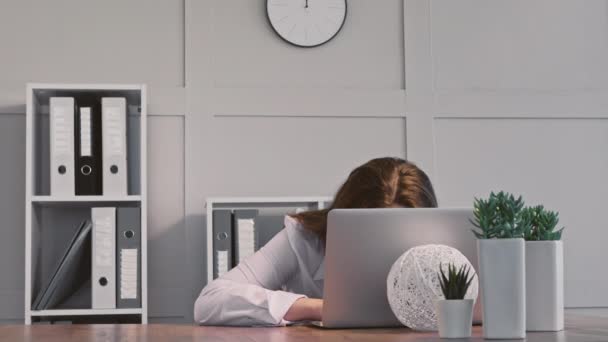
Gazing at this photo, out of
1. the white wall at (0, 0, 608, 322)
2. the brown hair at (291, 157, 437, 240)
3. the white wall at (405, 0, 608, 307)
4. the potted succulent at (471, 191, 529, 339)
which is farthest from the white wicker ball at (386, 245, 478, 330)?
the white wall at (405, 0, 608, 307)

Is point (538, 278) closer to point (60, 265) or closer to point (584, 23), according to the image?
point (60, 265)

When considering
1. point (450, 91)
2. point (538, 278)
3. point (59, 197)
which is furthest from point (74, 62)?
point (538, 278)

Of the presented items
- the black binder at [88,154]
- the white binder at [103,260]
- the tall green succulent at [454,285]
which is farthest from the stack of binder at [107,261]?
the tall green succulent at [454,285]

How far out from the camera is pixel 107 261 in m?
3.08

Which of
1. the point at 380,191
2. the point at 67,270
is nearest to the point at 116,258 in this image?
the point at 67,270

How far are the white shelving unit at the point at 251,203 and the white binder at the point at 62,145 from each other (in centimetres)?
49

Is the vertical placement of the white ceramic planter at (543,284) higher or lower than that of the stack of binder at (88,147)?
lower

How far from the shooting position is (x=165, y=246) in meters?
3.44

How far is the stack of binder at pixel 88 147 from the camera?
3107 mm

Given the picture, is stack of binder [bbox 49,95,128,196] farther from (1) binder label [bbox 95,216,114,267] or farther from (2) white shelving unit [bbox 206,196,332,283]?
(2) white shelving unit [bbox 206,196,332,283]

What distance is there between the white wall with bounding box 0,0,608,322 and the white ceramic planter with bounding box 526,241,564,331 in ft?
7.19

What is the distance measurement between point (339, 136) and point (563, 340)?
242 centimetres

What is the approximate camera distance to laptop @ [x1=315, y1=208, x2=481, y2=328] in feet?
4.91

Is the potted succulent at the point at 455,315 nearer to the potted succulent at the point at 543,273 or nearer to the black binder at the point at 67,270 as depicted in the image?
the potted succulent at the point at 543,273
